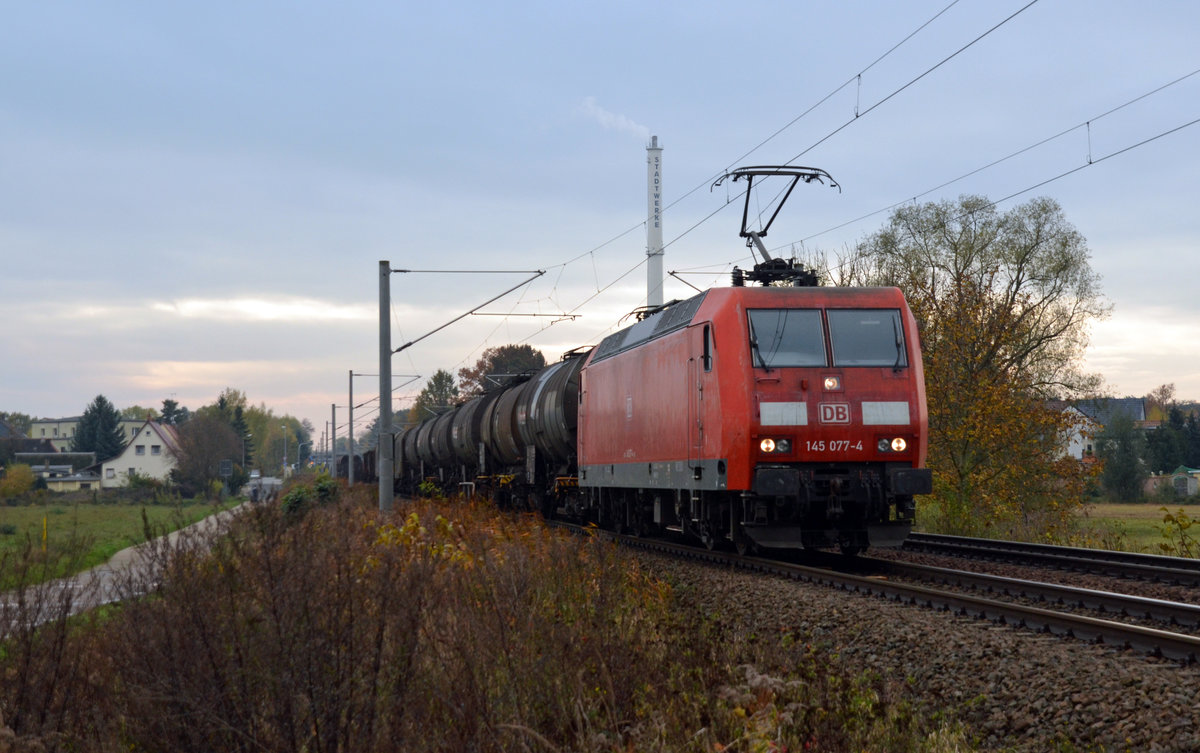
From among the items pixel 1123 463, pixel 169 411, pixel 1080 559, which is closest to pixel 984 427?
pixel 1080 559

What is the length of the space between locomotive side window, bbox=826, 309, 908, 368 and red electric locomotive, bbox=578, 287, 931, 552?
0.05ft

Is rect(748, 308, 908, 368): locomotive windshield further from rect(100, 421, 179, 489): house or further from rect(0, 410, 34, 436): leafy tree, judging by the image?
rect(0, 410, 34, 436): leafy tree

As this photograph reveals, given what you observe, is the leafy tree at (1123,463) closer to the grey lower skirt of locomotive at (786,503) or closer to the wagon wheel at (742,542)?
the grey lower skirt of locomotive at (786,503)

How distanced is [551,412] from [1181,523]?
12.1m

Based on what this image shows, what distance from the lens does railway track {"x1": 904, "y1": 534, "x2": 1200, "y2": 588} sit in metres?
11.2

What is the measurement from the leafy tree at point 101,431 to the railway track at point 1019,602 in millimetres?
107873

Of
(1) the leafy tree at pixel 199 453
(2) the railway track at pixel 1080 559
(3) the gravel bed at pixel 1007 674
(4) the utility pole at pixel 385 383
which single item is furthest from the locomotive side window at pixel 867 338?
(1) the leafy tree at pixel 199 453

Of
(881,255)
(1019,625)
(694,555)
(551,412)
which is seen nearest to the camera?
(1019,625)

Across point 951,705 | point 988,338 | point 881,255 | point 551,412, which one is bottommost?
point 951,705

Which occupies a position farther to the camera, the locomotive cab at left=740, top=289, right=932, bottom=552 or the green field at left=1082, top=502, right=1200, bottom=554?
the green field at left=1082, top=502, right=1200, bottom=554

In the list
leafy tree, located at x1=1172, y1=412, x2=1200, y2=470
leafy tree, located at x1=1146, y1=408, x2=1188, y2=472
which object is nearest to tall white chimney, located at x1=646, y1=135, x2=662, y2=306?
leafy tree, located at x1=1146, y1=408, x2=1188, y2=472

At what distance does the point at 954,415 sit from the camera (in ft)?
80.3

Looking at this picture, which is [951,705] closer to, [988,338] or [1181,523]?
[1181,523]

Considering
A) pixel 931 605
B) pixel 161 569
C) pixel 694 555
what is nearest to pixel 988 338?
pixel 694 555
